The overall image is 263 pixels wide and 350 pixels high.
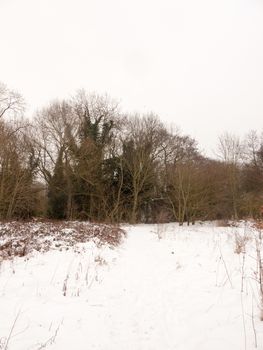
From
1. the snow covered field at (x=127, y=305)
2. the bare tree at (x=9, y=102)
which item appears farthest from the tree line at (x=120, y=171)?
the snow covered field at (x=127, y=305)

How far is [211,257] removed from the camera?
8508 millimetres

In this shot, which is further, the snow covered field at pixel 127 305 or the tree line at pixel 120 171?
the tree line at pixel 120 171

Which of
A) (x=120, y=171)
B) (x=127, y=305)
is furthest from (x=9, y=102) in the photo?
(x=127, y=305)

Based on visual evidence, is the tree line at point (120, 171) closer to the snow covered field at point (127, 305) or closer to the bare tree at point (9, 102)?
the bare tree at point (9, 102)

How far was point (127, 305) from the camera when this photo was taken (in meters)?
Answer: 5.00

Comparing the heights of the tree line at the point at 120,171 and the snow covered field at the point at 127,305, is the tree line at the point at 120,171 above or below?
above

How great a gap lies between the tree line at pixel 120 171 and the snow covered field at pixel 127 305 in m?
17.9

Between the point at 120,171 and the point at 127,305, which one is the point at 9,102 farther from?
the point at 127,305

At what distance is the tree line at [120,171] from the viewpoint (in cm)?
2653

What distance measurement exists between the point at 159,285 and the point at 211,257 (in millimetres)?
2977

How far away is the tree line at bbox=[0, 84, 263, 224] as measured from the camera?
87.0 feet

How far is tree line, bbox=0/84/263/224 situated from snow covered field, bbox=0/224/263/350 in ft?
58.7

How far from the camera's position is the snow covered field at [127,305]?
370 cm

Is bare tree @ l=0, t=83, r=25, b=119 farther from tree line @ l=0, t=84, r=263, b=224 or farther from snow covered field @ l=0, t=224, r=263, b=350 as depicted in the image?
snow covered field @ l=0, t=224, r=263, b=350
